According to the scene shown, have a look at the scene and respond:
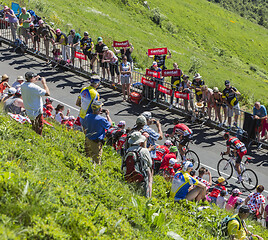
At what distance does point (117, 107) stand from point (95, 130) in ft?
28.7

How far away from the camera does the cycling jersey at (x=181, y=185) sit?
29.2 ft

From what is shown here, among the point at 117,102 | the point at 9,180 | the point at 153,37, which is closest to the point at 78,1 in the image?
the point at 153,37

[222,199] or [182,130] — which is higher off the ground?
[182,130]

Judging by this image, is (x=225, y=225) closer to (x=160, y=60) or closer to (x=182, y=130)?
(x=182, y=130)

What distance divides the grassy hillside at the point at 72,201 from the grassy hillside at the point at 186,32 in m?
17.6

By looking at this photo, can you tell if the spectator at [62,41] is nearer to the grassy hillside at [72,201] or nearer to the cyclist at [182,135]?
the cyclist at [182,135]

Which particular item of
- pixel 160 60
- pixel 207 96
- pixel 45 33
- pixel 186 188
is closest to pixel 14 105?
pixel 186 188

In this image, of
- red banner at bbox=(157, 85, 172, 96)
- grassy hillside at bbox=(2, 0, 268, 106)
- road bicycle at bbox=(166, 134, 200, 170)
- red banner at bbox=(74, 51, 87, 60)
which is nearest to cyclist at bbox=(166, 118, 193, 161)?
road bicycle at bbox=(166, 134, 200, 170)

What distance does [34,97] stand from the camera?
9.13m

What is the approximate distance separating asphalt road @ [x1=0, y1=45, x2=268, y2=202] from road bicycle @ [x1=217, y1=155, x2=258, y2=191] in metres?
0.20

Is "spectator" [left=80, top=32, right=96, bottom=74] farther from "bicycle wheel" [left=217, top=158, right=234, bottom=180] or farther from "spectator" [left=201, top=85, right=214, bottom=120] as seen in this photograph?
"bicycle wheel" [left=217, top=158, right=234, bottom=180]

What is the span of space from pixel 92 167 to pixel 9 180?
2544mm

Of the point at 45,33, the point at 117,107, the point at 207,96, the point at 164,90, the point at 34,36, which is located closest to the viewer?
the point at 207,96

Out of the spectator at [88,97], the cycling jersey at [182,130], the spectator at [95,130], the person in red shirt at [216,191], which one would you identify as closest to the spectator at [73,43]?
the cycling jersey at [182,130]
